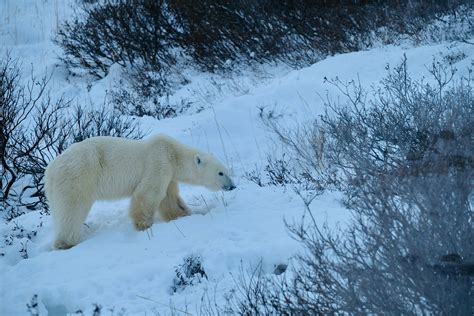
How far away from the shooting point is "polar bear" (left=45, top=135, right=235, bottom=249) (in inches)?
184

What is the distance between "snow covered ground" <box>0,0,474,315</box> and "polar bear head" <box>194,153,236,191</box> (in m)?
0.12

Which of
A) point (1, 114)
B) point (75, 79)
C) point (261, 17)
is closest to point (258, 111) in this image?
point (1, 114)

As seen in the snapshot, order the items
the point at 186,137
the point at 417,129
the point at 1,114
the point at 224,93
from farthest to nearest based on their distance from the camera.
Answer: the point at 224,93 < the point at 186,137 < the point at 1,114 < the point at 417,129

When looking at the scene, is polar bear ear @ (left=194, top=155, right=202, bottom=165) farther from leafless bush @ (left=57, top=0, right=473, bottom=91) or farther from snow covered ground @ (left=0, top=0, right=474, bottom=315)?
leafless bush @ (left=57, top=0, right=473, bottom=91)

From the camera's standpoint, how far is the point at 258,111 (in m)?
8.07

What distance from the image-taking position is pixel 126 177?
4965 mm

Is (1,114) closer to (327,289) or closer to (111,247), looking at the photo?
(111,247)

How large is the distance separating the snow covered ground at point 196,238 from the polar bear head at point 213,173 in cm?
12

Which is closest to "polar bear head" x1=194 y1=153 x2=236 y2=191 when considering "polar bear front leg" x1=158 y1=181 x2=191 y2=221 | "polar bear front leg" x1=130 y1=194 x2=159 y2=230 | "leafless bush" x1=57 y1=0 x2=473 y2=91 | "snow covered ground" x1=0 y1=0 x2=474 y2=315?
"snow covered ground" x1=0 y1=0 x2=474 y2=315

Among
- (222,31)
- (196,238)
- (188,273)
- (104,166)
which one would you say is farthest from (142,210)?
(222,31)

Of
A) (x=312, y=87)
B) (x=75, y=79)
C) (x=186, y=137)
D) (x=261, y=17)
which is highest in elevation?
(x=261, y=17)

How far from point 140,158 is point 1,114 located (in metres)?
3.32

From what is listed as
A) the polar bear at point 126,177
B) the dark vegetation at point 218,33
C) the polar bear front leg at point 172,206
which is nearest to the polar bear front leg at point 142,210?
the polar bear at point 126,177

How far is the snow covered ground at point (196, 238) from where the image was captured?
3.61m
